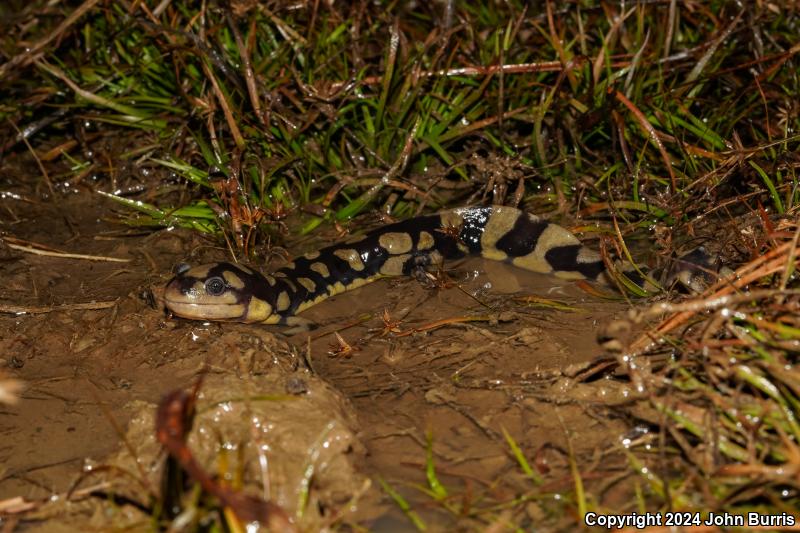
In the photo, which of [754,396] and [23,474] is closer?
[754,396]

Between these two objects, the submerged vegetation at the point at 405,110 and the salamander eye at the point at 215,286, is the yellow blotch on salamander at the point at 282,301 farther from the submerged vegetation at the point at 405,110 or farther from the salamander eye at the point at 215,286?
the submerged vegetation at the point at 405,110

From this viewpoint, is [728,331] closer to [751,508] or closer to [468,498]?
[751,508]

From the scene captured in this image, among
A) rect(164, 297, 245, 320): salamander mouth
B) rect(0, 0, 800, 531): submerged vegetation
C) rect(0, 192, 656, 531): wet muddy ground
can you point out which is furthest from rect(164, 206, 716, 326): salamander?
rect(0, 0, 800, 531): submerged vegetation

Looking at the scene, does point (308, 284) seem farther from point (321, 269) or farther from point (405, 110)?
point (405, 110)

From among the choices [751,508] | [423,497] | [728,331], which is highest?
[728,331]

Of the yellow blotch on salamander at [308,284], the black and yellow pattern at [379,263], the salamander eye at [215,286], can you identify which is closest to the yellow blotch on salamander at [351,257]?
the black and yellow pattern at [379,263]

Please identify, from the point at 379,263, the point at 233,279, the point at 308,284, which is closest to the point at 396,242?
the point at 379,263

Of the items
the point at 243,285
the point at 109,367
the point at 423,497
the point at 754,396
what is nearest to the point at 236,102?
the point at 243,285

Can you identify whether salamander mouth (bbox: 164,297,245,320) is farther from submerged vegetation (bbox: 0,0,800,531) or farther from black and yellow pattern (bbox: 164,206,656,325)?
submerged vegetation (bbox: 0,0,800,531)
